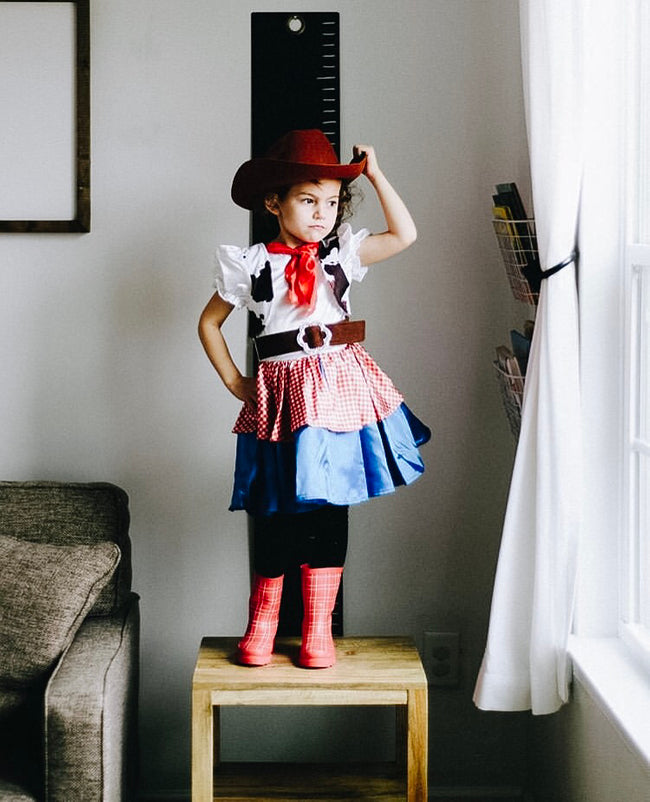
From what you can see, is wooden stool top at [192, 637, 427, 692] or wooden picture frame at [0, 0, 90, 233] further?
wooden picture frame at [0, 0, 90, 233]

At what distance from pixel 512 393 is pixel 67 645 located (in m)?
0.97

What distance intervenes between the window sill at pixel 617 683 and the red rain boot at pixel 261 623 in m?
0.56

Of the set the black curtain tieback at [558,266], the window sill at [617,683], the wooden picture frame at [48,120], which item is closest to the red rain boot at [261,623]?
the window sill at [617,683]

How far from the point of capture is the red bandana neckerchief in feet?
6.27

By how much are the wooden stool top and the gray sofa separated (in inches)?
6.8

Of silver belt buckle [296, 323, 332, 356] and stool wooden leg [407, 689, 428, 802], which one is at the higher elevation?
silver belt buckle [296, 323, 332, 356]

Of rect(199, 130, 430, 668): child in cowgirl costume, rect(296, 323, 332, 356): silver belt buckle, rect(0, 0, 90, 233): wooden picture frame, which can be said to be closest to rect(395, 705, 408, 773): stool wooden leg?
rect(199, 130, 430, 668): child in cowgirl costume

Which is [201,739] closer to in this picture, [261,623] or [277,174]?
[261,623]

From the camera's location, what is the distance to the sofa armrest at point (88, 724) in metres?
1.72

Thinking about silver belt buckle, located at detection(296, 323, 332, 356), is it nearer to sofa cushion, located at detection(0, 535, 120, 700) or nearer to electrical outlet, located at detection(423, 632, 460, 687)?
sofa cushion, located at detection(0, 535, 120, 700)

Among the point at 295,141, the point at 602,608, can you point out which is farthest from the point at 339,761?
the point at 295,141

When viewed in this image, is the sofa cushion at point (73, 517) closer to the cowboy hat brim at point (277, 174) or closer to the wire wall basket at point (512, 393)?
the cowboy hat brim at point (277, 174)

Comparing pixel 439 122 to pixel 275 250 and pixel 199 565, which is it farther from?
pixel 199 565

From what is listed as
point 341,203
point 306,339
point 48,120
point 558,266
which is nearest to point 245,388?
point 306,339
